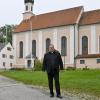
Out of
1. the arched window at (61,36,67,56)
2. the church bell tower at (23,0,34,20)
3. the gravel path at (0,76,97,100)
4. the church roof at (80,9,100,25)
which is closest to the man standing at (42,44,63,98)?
the gravel path at (0,76,97,100)

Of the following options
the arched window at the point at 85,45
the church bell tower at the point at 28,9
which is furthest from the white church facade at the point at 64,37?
the church bell tower at the point at 28,9

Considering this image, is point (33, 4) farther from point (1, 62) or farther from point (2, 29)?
point (2, 29)

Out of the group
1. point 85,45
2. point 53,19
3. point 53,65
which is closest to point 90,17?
point 85,45

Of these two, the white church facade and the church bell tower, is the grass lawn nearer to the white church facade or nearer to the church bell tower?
the white church facade

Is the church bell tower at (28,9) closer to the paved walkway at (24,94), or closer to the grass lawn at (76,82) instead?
the grass lawn at (76,82)

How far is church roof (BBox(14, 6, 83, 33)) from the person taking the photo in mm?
65331

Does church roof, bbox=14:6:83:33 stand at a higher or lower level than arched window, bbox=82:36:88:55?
higher

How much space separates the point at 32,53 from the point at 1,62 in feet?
42.2

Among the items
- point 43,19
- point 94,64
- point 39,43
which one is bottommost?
point 94,64

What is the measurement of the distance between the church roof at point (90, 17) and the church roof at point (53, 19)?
1247 millimetres

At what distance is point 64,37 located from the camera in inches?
2581

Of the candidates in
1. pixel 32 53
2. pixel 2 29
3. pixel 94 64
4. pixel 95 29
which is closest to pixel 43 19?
pixel 32 53

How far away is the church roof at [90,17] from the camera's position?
62.4 meters

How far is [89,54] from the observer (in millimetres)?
60531
